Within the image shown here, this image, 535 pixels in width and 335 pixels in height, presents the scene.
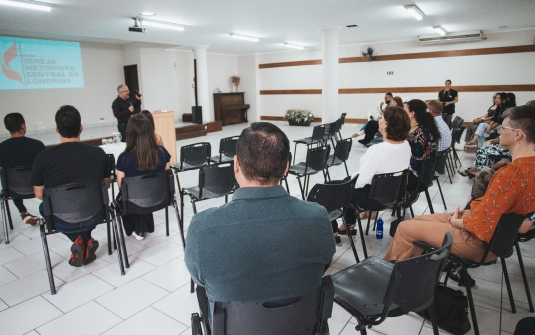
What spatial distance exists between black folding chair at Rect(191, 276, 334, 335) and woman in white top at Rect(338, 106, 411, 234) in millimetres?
1787

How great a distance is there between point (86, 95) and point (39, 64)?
1.59 m

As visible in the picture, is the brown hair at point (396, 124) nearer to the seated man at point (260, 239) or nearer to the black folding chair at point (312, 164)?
the black folding chair at point (312, 164)

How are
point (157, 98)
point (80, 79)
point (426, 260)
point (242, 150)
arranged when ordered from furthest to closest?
point (157, 98), point (80, 79), point (426, 260), point (242, 150)

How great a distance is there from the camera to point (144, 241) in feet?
11.1

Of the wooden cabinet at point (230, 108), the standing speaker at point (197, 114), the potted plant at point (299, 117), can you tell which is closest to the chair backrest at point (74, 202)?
the standing speaker at point (197, 114)

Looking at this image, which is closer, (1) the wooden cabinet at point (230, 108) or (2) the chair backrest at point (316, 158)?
(2) the chair backrest at point (316, 158)

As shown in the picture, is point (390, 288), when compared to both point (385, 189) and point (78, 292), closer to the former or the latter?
point (385, 189)

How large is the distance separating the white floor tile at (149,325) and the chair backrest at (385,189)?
1.79 m

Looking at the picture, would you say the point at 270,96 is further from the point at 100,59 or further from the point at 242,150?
the point at 242,150

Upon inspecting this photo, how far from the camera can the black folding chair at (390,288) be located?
1.36 metres

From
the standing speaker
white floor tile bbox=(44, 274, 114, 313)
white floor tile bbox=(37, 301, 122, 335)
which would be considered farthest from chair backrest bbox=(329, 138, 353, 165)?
the standing speaker

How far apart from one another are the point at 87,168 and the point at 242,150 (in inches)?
78.6

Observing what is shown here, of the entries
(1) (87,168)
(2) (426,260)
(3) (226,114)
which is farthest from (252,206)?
(3) (226,114)

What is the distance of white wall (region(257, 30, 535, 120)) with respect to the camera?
966 centimetres
